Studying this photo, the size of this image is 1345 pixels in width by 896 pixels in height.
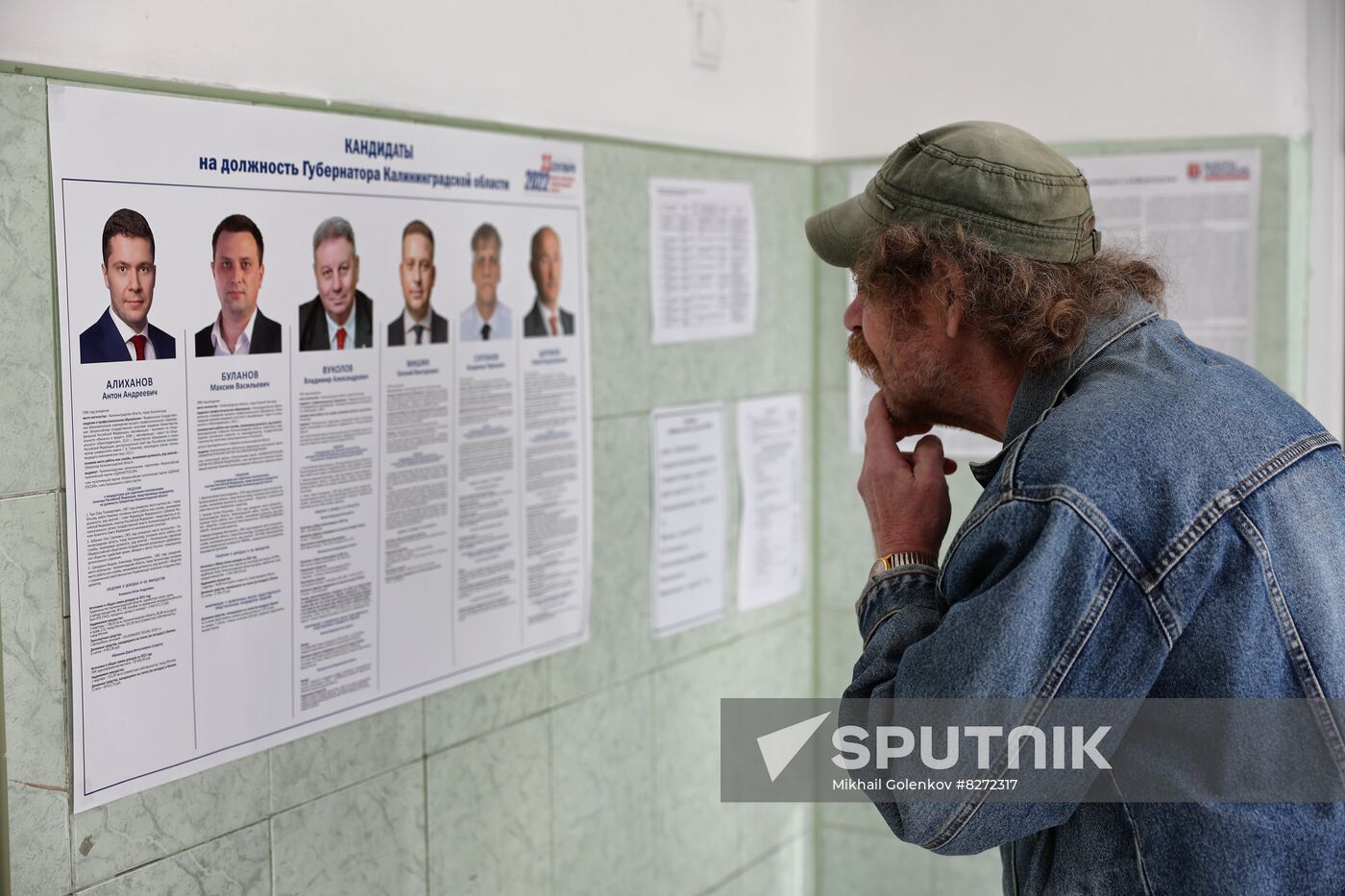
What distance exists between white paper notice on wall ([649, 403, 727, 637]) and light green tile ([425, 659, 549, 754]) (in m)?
0.37

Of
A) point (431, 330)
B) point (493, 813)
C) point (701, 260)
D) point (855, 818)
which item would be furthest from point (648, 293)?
point (855, 818)

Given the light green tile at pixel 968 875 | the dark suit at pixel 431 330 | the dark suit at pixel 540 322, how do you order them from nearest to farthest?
the dark suit at pixel 431 330 → the dark suit at pixel 540 322 → the light green tile at pixel 968 875

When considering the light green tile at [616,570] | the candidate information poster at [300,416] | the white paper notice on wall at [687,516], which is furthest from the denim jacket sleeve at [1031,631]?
the white paper notice on wall at [687,516]

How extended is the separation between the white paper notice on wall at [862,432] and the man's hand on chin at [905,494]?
1.25 m

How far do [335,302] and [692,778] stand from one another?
1319mm

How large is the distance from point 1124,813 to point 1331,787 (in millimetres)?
192

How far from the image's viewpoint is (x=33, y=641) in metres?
1.33

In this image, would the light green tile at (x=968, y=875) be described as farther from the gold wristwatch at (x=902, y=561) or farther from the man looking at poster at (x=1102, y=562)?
the gold wristwatch at (x=902, y=561)

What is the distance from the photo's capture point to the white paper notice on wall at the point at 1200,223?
2504 millimetres

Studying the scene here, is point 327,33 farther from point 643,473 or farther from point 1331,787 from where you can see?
point 1331,787

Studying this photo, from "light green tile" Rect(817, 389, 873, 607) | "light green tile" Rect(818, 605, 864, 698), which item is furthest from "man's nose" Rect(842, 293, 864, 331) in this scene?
"light green tile" Rect(818, 605, 864, 698)

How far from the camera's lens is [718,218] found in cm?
252

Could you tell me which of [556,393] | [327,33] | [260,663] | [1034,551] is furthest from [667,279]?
[1034,551]

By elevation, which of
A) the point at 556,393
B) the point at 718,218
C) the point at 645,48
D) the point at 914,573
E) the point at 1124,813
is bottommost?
the point at 1124,813
